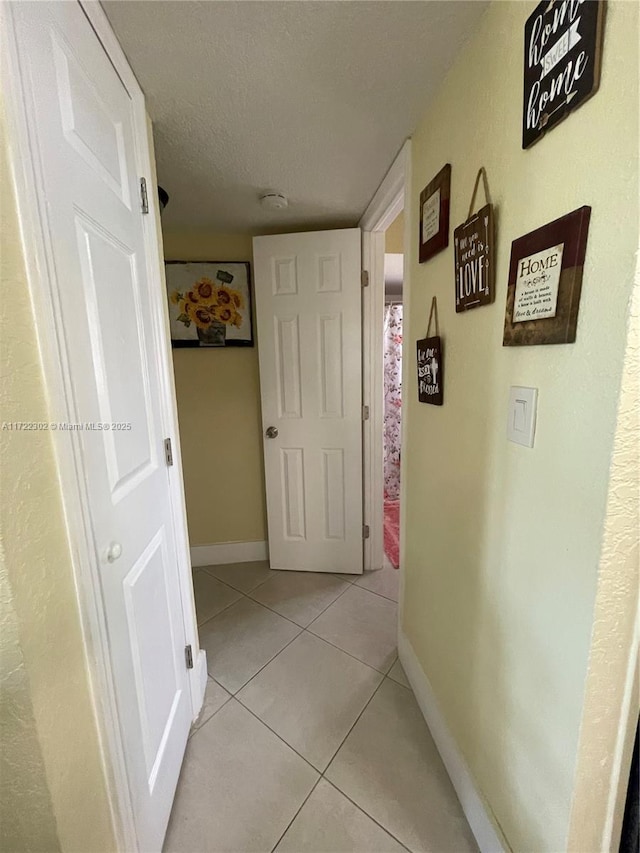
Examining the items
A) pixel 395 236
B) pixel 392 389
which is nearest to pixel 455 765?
pixel 395 236

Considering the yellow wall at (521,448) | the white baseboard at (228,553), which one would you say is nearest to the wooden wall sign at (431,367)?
the yellow wall at (521,448)

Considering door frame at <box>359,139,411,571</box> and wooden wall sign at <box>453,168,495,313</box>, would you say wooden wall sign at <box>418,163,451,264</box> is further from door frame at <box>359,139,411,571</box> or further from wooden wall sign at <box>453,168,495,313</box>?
door frame at <box>359,139,411,571</box>

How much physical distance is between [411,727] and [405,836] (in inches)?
12.6

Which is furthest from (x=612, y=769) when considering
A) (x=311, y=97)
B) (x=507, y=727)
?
(x=311, y=97)

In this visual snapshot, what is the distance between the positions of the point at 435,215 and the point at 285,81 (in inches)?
22.1

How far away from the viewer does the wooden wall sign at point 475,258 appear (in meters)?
0.86

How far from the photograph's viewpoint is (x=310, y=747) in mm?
1240

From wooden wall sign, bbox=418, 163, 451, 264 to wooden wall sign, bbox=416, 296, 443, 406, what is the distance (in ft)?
0.54

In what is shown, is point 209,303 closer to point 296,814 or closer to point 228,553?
point 228,553

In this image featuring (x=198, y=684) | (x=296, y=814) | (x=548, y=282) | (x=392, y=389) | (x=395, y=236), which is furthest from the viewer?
(x=392, y=389)

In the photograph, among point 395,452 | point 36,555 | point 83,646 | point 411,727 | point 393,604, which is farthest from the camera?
point 395,452

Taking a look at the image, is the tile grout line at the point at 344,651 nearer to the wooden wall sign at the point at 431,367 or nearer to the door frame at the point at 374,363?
the door frame at the point at 374,363

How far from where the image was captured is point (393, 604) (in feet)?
6.52

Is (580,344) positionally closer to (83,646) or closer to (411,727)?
(83,646)
